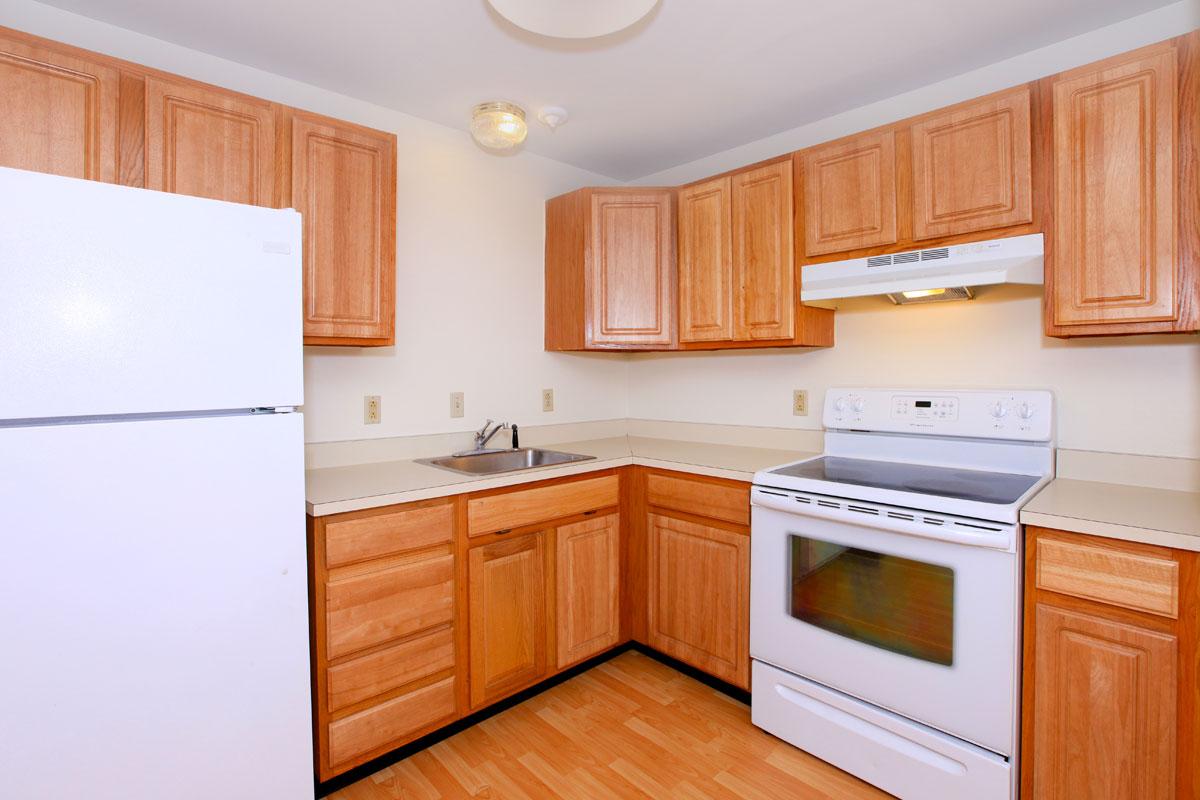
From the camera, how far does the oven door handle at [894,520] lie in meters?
1.50

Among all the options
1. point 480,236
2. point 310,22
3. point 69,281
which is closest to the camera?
point 69,281

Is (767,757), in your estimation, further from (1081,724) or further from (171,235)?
(171,235)

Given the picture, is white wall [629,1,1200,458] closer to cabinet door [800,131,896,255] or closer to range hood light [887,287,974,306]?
range hood light [887,287,974,306]

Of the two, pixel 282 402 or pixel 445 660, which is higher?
pixel 282 402

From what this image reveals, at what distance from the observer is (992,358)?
206cm

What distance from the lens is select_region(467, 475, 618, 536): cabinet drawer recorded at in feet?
6.51

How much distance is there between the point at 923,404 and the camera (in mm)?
2119

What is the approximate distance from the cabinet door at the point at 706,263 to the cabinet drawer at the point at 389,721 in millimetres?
1713

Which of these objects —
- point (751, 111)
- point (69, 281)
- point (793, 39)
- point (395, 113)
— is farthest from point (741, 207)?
point (69, 281)

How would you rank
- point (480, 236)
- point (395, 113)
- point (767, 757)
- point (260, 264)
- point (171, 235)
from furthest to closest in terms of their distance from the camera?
point (480, 236) < point (395, 113) < point (767, 757) < point (260, 264) < point (171, 235)

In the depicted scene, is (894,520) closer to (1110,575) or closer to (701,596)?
(1110,575)

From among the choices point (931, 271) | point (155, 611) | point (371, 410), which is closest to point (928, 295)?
point (931, 271)

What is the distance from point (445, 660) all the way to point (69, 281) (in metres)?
1.44

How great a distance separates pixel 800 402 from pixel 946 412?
0.62m
